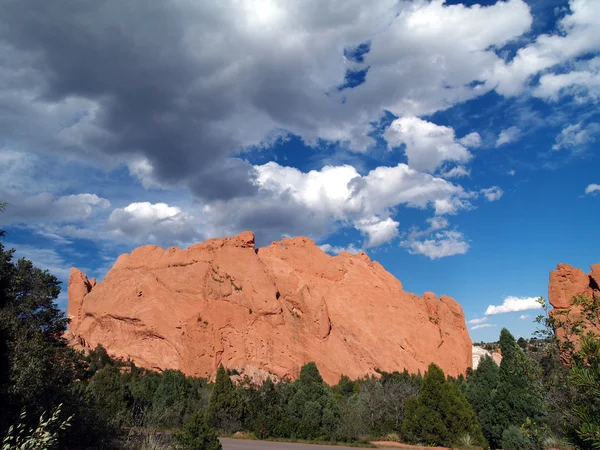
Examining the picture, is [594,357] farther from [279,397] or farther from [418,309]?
[418,309]

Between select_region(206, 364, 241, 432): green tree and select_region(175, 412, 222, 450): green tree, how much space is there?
59.7ft

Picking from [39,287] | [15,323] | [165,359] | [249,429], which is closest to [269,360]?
[165,359]

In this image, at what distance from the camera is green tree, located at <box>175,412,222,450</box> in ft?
38.1

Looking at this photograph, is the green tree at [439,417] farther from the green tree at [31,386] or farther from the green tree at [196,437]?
the green tree at [31,386]

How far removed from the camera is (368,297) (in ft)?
232

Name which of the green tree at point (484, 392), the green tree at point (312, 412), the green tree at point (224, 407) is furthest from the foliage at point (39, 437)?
the green tree at point (484, 392)

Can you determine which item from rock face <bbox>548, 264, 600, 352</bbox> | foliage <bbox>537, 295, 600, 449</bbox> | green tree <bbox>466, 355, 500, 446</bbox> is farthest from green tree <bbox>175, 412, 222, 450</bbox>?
rock face <bbox>548, 264, 600, 352</bbox>

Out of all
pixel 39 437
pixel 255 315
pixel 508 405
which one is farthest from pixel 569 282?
pixel 39 437

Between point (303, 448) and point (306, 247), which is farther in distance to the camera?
point (306, 247)

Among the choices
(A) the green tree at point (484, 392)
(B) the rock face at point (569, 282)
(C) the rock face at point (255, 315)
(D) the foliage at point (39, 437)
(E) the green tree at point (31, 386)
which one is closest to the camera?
(D) the foliage at point (39, 437)

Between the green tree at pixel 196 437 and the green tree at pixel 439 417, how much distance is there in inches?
596

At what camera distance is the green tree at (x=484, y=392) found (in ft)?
88.3

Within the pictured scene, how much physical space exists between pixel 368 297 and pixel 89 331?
41.6 meters

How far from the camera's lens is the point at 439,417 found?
23219 millimetres
